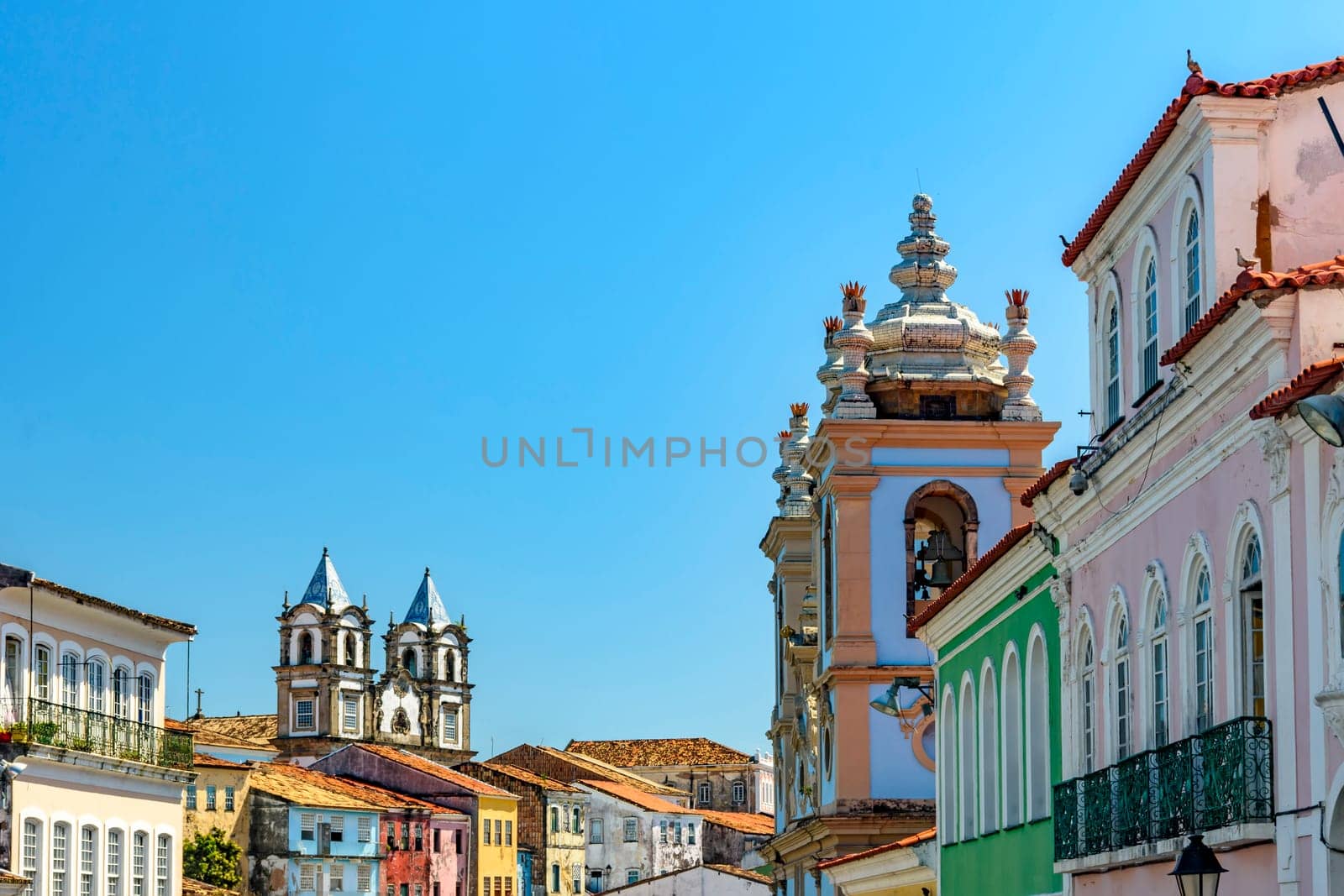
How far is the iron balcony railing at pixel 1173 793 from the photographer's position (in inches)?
511

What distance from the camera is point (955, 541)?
3491 cm

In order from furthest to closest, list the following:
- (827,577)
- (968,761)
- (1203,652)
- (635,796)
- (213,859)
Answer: (635,796) < (213,859) < (827,577) < (968,761) < (1203,652)

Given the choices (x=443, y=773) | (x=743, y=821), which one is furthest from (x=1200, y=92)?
(x=743, y=821)

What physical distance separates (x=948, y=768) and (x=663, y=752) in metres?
111

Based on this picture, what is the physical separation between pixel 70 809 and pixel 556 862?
63.5 metres

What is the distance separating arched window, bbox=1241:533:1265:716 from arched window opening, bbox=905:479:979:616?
776 inches

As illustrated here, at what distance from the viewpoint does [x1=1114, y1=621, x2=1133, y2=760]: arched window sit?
1669 centimetres

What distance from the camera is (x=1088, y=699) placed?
59.5 ft

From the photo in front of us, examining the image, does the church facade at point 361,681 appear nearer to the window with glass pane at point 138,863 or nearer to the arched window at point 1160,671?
the window with glass pane at point 138,863

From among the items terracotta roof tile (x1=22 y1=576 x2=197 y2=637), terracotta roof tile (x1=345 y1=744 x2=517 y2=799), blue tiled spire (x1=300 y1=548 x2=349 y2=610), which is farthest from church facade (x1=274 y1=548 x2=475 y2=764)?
terracotta roof tile (x1=22 y1=576 x2=197 y2=637)

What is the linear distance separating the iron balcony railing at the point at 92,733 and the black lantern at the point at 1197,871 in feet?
74.4

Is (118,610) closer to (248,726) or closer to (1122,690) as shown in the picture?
(1122,690)

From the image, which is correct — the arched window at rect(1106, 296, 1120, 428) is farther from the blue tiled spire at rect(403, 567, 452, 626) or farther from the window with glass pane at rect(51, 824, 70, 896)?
the blue tiled spire at rect(403, 567, 452, 626)

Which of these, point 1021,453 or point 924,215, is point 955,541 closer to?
point 1021,453
